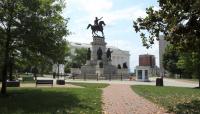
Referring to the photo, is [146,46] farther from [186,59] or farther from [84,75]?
[84,75]

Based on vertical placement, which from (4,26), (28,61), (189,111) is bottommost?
(189,111)

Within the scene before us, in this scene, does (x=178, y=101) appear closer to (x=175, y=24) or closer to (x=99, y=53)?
(x=175, y=24)

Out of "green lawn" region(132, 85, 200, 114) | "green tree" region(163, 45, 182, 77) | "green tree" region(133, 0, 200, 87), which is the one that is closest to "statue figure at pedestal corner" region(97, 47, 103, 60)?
"green tree" region(163, 45, 182, 77)

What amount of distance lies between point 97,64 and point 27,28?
51.8m

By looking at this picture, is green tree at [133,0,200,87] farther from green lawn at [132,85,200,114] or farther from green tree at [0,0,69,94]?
green tree at [0,0,69,94]

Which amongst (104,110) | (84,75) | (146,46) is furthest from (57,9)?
(84,75)

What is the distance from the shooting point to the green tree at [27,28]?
2336cm

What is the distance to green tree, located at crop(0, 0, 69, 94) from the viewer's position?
23.4 meters

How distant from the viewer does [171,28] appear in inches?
746

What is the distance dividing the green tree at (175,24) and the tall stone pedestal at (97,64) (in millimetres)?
52244

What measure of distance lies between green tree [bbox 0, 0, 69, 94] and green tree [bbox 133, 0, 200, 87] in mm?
6131

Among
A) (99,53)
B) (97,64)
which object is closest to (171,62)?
(99,53)

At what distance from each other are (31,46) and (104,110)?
9168mm

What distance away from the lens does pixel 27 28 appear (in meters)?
23.4
